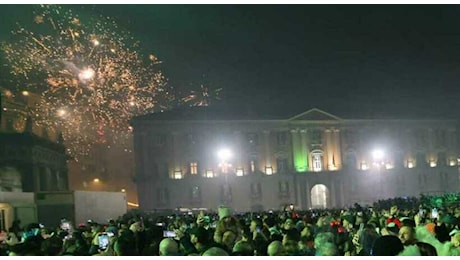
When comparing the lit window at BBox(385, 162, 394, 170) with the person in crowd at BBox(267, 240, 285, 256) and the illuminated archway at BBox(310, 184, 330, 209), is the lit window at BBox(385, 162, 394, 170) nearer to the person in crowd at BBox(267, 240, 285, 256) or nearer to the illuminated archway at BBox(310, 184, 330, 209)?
the illuminated archway at BBox(310, 184, 330, 209)

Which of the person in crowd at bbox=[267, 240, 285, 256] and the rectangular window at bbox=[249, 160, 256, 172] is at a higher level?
the rectangular window at bbox=[249, 160, 256, 172]

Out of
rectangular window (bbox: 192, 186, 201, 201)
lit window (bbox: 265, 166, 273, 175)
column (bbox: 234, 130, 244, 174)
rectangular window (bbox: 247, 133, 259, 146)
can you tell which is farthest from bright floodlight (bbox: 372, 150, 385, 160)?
rectangular window (bbox: 192, 186, 201, 201)

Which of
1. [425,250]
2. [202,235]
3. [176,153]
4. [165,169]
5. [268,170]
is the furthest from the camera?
[268,170]

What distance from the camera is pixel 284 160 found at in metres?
71.4

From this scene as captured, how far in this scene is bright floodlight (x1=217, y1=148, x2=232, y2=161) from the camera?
6803 cm

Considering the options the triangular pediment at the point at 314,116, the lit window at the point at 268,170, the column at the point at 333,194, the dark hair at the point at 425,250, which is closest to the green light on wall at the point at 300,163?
the lit window at the point at 268,170

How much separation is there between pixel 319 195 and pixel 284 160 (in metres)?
5.91

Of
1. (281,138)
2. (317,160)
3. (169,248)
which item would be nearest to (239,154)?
(281,138)

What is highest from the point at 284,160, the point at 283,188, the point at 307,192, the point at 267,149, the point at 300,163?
the point at 267,149

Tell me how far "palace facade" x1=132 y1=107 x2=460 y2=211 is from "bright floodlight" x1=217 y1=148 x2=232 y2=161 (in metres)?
0.04

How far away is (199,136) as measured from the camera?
69.3 meters

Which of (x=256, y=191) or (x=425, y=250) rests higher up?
(x=425, y=250)

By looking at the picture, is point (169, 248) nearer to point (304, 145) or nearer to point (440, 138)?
point (304, 145)

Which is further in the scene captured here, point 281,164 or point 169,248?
point 281,164
